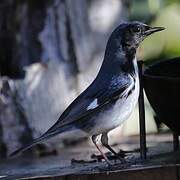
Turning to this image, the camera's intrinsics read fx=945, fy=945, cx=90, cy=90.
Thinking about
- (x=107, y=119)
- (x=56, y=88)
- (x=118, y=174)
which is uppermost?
(x=56, y=88)

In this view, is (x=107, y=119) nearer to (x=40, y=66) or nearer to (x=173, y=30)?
(x=40, y=66)

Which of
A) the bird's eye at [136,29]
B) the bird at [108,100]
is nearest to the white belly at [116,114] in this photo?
the bird at [108,100]

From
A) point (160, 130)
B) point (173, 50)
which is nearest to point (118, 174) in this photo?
point (160, 130)

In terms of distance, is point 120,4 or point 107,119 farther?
point 120,4

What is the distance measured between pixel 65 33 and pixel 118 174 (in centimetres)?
210

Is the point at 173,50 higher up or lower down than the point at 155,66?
higher up

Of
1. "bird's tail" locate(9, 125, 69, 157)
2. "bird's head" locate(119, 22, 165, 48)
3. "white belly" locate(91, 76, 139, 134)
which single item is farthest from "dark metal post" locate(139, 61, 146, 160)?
"bird's tail" locate(9, 125, 69, 157)

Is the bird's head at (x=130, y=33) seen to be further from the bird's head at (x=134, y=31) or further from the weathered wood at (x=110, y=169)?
the weathered wood at (x=110, y=169)

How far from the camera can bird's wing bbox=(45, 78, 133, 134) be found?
16.3 feet

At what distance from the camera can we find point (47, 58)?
6543 millimetres

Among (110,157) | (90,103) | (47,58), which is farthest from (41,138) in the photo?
(47,58)

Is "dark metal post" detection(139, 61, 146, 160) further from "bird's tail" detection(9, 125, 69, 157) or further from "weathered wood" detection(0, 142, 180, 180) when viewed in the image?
"bird's tail" detection(9, 125, 69, 157)

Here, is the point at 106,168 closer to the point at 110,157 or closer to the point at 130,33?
the point at 110,157

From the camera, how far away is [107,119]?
4.99m
